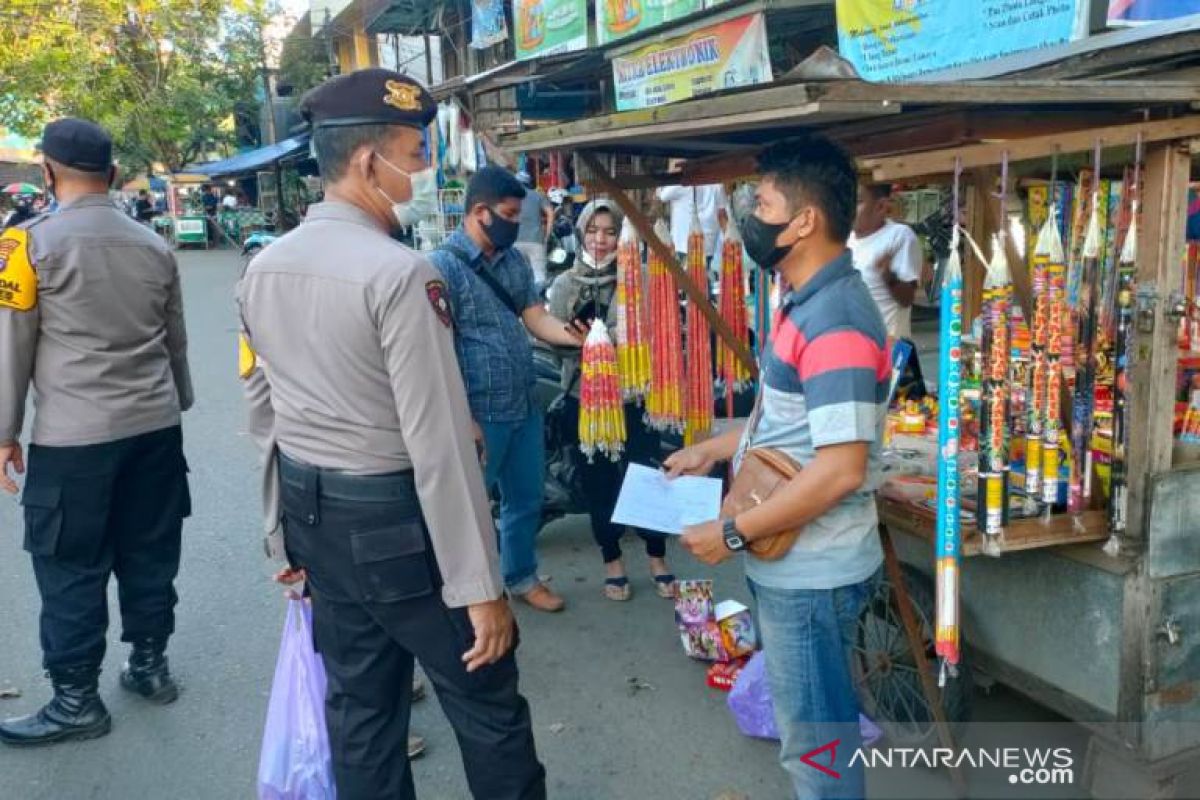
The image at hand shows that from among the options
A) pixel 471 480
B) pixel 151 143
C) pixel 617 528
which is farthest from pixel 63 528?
pixel 151 143

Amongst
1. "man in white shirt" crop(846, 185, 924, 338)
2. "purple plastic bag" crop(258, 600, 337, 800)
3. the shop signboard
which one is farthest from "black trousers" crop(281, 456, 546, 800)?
the shop signboard

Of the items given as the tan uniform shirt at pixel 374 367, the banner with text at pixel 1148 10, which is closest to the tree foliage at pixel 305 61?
the banner with text at pixel 1148 10

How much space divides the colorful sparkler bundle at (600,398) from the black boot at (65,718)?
1.93 metres

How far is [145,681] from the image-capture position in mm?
3461

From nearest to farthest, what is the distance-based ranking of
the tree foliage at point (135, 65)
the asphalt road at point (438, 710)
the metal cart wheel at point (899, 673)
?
the metal cart wheel at point (899, 673)
the asphalt road at point (438, 710)
the tree foliage at point (135, 65)

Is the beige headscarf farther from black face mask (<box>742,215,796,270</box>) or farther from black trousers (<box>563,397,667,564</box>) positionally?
black face mask (<box>742,215,796,270</box>)

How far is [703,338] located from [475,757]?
173cm

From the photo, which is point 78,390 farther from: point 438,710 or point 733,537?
point 733,537

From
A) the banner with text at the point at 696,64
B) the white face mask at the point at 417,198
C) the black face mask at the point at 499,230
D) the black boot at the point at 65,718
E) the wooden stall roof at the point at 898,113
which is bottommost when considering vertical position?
the black boot at the point at 65,718

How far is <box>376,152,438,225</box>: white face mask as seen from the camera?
6.95ft

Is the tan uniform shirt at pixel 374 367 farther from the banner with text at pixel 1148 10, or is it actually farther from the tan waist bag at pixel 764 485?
the banner with text at pixel 1148 10

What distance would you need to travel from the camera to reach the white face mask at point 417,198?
2119 millimetres

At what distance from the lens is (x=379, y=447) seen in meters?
2.03

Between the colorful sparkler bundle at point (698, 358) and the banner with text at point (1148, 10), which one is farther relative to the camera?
the banner with text at point (1148, 10)
